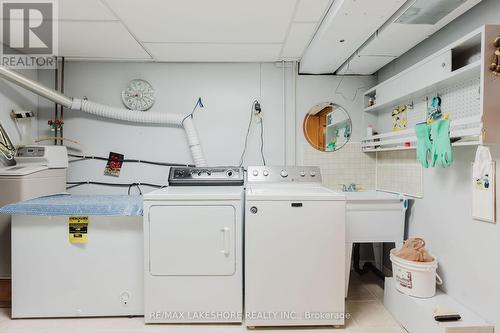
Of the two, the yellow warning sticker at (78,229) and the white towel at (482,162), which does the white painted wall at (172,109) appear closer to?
the yellow warning sticker at (78,229)

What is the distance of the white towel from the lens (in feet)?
5.34

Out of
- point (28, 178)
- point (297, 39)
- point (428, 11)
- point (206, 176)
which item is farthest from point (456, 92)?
point (28, 178)

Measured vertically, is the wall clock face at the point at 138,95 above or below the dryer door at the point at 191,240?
above

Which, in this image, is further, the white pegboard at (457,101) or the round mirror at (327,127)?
the round mirror at (327,127)

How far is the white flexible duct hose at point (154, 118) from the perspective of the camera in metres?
2.93

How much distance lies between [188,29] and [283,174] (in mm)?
1543

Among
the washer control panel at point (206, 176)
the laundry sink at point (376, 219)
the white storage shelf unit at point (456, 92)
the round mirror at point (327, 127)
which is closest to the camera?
the white storage shelf unit at point (456, 92)

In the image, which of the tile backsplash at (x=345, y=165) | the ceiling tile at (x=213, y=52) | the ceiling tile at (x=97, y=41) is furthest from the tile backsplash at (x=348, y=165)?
the ceiling tile at (x=97, y=41)

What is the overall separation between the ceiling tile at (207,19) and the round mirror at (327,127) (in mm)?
975

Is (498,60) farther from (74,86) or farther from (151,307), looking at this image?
(74,86)

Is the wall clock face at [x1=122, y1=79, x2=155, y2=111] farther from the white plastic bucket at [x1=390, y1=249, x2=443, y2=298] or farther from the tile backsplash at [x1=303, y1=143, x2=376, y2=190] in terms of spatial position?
the white plastic bucket at [x1=390, y1=249, x2=443, y2=298]

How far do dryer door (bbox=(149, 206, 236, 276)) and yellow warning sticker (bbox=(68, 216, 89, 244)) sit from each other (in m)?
0.53

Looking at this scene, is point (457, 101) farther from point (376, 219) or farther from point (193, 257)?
point (193, 257)

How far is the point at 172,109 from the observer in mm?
3107
